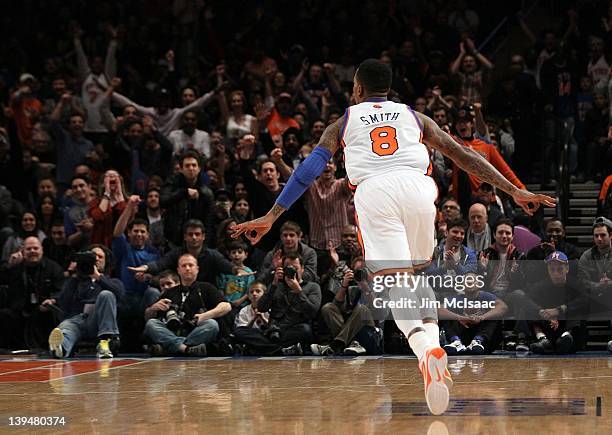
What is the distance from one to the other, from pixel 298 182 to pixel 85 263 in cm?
581

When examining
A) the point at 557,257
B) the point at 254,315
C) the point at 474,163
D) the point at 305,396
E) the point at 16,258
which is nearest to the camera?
the point at 474,163

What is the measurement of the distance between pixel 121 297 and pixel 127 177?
118 inches

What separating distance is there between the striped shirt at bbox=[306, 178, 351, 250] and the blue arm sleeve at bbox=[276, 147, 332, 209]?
19.7ft

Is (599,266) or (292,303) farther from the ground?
(599,266)

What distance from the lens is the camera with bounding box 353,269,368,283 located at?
472 inches

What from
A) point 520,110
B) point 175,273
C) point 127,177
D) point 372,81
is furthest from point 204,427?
point 520,110

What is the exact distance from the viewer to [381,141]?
276 inches

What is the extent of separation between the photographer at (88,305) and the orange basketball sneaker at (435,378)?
6.25 metres

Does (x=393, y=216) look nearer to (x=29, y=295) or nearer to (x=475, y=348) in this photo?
(x=475, y=348)

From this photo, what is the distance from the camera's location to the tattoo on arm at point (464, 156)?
7.23 metres

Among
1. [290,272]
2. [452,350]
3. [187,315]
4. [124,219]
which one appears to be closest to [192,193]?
[124,219]

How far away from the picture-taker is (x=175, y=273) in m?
→ 12.5

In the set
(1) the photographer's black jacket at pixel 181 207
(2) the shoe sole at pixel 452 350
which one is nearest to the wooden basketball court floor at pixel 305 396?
(2) the shoe sole at pixel 452 350

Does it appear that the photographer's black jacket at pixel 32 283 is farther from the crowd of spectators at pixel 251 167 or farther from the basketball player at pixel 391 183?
the basketball player at pixel 391 183
